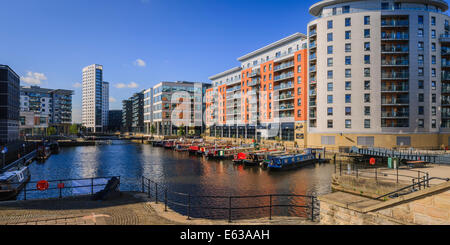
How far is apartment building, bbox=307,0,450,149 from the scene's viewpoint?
4925 centimetres

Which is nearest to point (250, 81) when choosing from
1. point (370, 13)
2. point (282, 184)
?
point (370, 13)

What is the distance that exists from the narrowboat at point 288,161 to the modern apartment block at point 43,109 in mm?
128774

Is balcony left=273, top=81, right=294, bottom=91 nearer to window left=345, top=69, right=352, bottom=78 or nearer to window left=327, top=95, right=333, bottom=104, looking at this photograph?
window left=327, top=95, right=333, bottom=104

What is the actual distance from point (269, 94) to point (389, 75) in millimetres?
28501

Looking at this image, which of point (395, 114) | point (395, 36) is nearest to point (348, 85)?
point (395, 114)

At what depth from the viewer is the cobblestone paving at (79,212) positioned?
34.9ft

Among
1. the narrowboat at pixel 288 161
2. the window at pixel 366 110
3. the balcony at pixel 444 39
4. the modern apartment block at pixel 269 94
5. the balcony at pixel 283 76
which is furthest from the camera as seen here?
the balcony at pixel 283 76

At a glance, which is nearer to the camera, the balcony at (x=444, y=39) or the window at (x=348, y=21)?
the balcony at (x=444, y=39)

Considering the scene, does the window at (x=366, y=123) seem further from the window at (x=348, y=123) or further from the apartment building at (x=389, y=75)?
the window at (x=348, y=123)

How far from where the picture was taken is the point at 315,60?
5544cm

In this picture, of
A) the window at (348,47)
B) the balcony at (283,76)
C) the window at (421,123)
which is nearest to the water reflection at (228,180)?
the window at (348,47)

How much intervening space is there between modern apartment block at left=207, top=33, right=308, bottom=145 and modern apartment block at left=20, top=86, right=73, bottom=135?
98.7 meters

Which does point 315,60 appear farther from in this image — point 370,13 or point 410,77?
point 410,77
